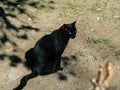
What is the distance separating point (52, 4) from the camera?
22.5 feet

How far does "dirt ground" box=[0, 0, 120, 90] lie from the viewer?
4.71 metres

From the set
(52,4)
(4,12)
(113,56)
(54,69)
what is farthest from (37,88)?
(52,4)

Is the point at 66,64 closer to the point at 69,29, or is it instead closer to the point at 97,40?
the point at 69,29

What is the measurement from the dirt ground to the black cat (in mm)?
164

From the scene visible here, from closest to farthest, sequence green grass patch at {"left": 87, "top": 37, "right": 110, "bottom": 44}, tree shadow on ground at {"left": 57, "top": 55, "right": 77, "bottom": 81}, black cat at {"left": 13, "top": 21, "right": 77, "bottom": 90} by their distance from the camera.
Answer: black cat at {"left": 13, "top": 21, "right": 77, "bottom": 90} < tree shadow on ground at {"left": 57, "top": 55, "right": 77, "bottom": 81} < green grass patch at {"left": 87, "top": 37, "right": 110, "bottom": 44}

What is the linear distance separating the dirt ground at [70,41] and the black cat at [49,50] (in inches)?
6.5

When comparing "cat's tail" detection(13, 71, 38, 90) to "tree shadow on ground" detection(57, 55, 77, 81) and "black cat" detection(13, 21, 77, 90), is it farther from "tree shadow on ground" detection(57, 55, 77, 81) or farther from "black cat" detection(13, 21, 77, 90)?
"tree shadow on ground" detection(57, 55, 77, 81)

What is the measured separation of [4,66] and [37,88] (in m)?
0.92

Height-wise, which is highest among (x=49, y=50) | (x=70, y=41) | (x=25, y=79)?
(x=49, y=50)

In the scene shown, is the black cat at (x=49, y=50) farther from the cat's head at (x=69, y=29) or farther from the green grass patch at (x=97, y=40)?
the green grass patch at (x=97, y=40)

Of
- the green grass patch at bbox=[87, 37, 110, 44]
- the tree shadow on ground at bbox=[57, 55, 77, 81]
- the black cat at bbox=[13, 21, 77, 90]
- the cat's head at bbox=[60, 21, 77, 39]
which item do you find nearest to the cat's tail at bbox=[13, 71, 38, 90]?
the black cat at bbox=[13, 21, 77, 90]

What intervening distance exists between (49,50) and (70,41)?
3.82ft

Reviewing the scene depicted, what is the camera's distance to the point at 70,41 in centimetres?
573

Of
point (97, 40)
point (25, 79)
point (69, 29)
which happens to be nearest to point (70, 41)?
point (97, 40)
